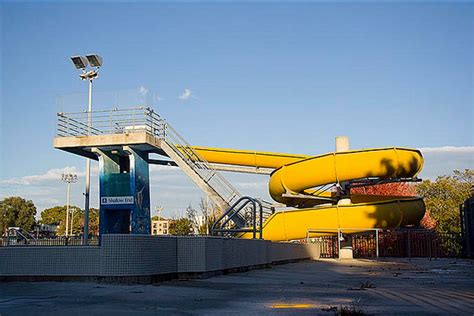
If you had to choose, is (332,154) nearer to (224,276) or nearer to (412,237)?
(412,237)

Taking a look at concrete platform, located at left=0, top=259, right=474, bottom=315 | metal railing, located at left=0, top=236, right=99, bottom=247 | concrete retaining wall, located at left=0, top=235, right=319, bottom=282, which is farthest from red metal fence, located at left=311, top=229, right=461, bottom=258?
concrete platform, located at left=0, top=259, right=474, bottom=315

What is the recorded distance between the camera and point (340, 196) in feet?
109

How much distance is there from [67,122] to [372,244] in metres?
23.6

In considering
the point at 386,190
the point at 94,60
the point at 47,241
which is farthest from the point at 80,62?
the point at 386,190

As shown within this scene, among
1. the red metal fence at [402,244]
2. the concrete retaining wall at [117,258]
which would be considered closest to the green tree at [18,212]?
the red metal fence at [402,244]

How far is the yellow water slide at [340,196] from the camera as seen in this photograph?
29734mm

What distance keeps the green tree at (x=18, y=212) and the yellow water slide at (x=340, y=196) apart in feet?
171

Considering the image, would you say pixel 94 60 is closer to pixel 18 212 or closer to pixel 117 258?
pixel 117 258

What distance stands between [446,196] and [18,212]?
5824 centimetres

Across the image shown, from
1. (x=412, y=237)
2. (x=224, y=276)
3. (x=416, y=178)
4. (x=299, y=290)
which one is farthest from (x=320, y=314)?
(x=412, y=237)

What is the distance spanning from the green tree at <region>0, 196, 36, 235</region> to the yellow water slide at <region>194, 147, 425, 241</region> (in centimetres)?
5219

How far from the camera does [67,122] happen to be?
108 ft

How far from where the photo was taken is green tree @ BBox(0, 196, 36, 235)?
73250 mm

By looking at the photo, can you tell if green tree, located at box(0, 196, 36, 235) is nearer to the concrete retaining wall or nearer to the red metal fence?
the red metal fence
